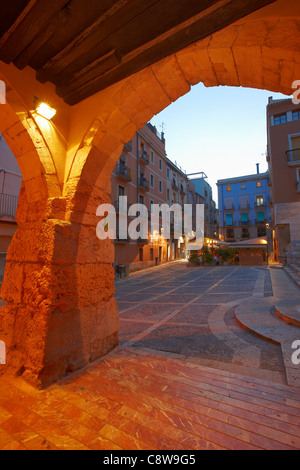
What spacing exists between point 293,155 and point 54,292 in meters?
19.7

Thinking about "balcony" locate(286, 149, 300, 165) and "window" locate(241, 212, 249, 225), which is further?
"window" locate(241, 212, 249, 225)

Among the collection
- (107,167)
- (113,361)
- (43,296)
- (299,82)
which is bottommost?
(113,361)

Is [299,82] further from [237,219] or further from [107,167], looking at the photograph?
[237,219]

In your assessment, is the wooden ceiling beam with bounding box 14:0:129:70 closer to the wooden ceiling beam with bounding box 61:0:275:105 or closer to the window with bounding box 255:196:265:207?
the wooden ceiling beam with bounding box 61:0:275:105

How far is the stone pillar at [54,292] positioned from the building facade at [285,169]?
15939mm

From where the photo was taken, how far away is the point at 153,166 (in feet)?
75.2

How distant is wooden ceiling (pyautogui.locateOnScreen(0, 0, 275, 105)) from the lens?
5.74 ft

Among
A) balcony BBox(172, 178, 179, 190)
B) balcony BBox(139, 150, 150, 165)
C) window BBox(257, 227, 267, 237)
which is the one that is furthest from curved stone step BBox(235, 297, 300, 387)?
window BBox(257, 227, 267, 237)

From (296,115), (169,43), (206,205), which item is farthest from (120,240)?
(206,205)

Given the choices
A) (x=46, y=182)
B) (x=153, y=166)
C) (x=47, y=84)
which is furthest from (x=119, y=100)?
(x=153, y=166)

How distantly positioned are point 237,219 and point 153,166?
17458 millimetres

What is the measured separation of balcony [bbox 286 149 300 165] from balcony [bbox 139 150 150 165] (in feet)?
37.2

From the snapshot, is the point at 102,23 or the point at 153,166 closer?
the point at 102,23
